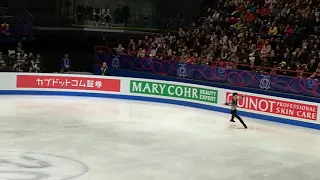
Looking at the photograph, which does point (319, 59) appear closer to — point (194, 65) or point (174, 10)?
point (194, 65)

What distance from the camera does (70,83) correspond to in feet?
81.4

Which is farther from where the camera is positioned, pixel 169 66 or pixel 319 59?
pixel 169 66

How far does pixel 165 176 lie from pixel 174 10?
2036 centimetres

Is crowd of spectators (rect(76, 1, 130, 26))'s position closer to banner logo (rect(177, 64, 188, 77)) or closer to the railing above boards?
the railing above boards

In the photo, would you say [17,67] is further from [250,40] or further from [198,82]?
[250,40]

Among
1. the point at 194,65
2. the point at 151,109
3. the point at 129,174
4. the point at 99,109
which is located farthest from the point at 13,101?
the point at 129,174

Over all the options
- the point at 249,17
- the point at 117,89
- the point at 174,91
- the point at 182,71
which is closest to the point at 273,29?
the point at 249,17

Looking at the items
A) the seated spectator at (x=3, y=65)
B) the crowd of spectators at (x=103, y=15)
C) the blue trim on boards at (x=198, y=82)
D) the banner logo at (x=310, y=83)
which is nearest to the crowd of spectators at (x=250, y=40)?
the banner logo at (x=310, y=83)

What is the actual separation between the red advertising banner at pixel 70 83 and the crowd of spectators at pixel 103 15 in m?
6.72

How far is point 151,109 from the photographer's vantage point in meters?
22.5

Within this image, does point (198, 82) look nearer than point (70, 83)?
Yes

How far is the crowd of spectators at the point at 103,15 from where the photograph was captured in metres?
30.7

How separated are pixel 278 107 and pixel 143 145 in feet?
21.2

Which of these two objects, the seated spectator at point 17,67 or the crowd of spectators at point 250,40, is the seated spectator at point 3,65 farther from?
the crowd of spectators at point 250,40
